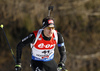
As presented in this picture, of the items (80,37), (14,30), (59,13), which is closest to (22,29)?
(14,30)

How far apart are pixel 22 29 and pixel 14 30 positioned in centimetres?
53

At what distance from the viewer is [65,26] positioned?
55.8 ft

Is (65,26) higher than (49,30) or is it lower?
lower

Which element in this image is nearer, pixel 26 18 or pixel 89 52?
pixel 26 18

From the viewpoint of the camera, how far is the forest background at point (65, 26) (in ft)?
50.4

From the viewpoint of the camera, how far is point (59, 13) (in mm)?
16391

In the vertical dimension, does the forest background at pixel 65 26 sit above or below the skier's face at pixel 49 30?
below

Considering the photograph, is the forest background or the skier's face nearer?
the skier's face

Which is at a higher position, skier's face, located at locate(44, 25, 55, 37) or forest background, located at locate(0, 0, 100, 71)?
skier's face, located at locate(44, 25, 55, 37)

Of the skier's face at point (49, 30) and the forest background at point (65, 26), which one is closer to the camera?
the skier's face at point (49, 30)

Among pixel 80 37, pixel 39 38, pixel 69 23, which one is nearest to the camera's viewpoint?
pixel 39 38

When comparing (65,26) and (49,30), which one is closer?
(49,30)

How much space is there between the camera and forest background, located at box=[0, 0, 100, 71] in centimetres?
1536

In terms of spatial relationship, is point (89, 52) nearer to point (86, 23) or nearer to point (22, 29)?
point (86, 23)
